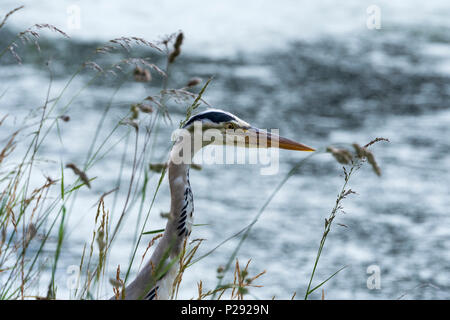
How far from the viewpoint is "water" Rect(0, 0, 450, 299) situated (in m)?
6.05

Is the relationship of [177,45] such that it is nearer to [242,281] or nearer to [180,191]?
[242,281]

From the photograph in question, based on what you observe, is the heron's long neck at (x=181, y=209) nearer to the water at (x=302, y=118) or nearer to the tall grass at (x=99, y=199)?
the tall grass at (x=99, y=199)

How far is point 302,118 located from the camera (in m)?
8.31

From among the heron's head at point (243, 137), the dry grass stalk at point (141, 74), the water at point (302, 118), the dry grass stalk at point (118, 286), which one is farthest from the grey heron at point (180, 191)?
the dry grass stalk at point (141, 74)

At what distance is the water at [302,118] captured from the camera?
19.8 ft

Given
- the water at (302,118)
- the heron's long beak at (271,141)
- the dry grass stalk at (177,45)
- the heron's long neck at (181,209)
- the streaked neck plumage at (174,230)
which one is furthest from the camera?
the water at (302,118)

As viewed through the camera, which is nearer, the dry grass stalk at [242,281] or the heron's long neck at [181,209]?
the dry grass stalk at [242,281]

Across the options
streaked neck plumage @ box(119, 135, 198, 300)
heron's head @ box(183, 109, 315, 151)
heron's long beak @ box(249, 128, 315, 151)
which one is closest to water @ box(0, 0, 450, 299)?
streaked neck plumage @ box(119, 135, 198, 300)

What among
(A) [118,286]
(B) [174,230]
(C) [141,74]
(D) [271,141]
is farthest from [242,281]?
(D) [271,141]

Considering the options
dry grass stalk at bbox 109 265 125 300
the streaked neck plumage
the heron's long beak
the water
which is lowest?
dry grass stalk at bbox 109 265 125 300

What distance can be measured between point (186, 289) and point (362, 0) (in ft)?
29.2

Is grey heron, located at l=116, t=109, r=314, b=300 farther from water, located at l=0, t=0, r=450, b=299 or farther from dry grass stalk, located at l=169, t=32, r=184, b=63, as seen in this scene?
dry grass stalk, located at l=169, t=32, r=184, b=63

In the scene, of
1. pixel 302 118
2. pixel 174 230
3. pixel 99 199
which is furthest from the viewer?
pixel 302 118

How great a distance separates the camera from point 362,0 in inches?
517
